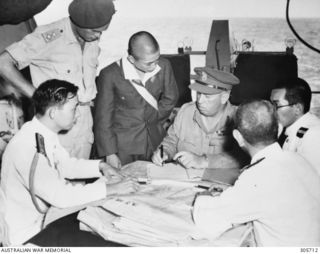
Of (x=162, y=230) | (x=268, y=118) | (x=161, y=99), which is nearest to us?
(x=162, y=230)

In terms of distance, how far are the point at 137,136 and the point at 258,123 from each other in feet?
3.67

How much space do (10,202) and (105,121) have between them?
850 mm

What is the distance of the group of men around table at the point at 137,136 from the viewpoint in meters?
1.07

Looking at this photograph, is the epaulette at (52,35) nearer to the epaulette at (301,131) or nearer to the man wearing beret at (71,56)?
the man wearing beret at (71,56)

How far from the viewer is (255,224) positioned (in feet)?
3.60

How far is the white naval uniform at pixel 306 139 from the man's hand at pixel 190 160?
448 mm

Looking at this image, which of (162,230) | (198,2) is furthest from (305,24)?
(162,230)

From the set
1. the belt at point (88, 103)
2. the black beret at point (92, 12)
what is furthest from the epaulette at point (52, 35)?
the belt at point (88, 103)

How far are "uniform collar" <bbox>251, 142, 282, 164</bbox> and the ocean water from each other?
1072 millimetres

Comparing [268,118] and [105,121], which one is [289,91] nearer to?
[268,118]

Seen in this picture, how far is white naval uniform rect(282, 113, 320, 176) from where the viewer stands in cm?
149

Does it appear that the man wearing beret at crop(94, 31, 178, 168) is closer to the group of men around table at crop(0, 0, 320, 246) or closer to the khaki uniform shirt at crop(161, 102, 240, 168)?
the group of men around table at crop(0, 0, 320, 246)

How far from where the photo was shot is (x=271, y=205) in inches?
41.3

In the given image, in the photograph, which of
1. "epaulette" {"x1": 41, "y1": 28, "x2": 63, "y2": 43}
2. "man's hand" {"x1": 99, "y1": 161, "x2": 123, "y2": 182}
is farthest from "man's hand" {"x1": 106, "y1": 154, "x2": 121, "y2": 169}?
"epaulette" {"x1": 41, "y1": 28, "x2": 63, "y2": 43}
